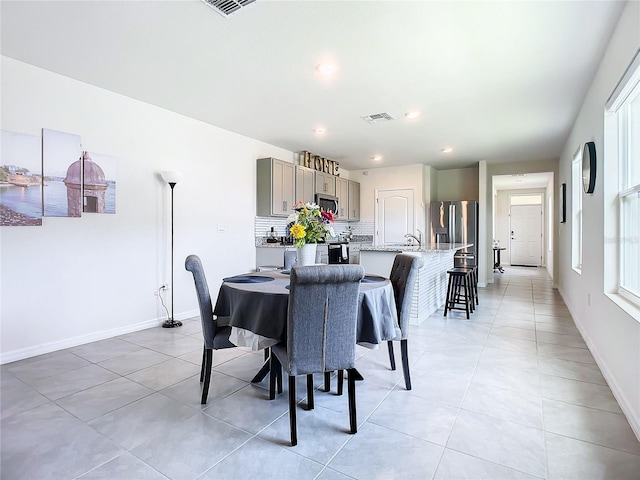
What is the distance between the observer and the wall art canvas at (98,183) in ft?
11.1

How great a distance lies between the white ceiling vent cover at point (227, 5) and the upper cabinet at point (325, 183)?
13.6 feet

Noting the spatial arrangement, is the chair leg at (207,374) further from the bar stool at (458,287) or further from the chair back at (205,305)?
the bar stool at (458,287)

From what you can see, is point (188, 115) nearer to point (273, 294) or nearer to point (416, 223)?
point (273, 294)

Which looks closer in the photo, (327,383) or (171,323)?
(327,383)

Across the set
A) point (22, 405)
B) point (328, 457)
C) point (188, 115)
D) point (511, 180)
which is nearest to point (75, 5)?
point (188, 115)

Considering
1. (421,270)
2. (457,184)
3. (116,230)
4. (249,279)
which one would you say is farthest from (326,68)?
(457,184)

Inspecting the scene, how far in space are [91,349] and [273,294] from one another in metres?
2.37

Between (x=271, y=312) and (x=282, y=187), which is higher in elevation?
(x=282, y=187)

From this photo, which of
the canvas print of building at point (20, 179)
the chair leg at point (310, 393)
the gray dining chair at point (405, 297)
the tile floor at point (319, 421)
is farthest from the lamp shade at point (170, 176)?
the chair leg at point (310, 393)

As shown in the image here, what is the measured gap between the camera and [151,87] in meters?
3.46

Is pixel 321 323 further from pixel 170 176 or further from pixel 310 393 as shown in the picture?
pixel 170 176

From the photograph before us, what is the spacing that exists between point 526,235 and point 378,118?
9.30 m

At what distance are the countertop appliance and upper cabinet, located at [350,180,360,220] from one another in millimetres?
1510

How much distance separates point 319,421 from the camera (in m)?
2.04
